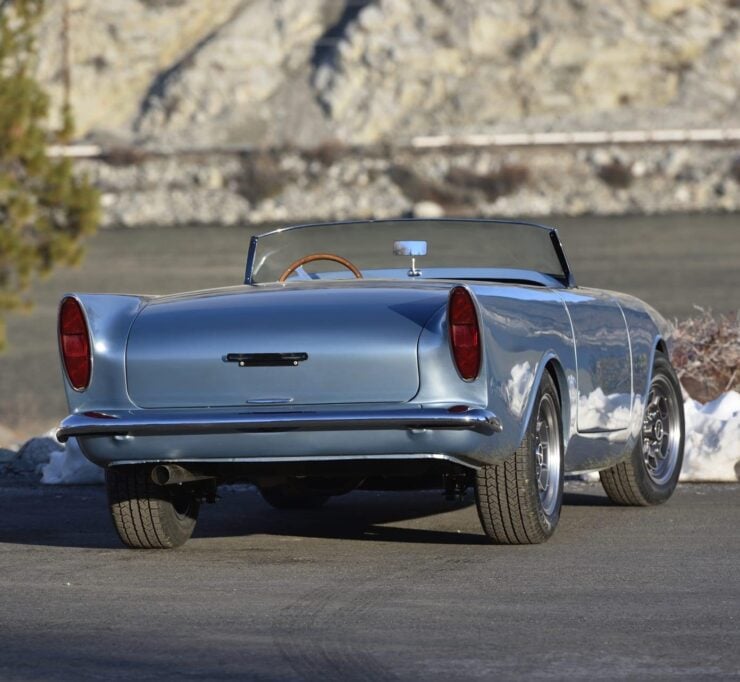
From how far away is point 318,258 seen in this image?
734 cm

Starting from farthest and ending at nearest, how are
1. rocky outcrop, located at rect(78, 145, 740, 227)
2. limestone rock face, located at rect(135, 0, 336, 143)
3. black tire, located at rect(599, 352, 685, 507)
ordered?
1. limestone rock face, located at rect(135, 0, 336, 143)
2. rocky outcrop, located at rect(78, 145, 740, 227)
3. black tire, located at rect(599, 352, 685, 507)

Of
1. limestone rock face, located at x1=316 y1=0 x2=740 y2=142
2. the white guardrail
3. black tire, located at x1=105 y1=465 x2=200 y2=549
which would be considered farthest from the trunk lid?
limestone rock face, located at x1=316 y1=0 x2=740 y2=142

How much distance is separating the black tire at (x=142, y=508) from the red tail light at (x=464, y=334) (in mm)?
1280

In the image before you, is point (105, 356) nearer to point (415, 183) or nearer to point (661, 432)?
point (661, 432)

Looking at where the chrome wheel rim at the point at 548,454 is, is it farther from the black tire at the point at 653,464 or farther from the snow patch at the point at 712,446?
the snow patch at the point at 712,446

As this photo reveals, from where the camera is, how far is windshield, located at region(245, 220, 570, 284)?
290 inches

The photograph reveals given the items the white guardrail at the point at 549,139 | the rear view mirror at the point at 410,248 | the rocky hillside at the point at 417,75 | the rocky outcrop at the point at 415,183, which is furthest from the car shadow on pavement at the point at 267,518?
the rocky hillside at the point at 417,75

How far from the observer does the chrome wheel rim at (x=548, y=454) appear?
646cm

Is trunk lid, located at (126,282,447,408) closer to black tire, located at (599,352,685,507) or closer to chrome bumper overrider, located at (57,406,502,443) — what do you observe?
chrome bumper overrider, located at (57,406,502,443)

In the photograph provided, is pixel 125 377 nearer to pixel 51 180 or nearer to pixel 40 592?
pixel 40 592

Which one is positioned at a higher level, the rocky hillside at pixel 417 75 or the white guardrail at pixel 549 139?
the rocky hillside at pixel 417 75

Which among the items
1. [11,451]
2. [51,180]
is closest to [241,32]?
[51,180]

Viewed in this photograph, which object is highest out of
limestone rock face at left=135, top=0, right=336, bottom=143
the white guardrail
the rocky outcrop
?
limestone rock face at left=135, top=0, right=336, bottom=143

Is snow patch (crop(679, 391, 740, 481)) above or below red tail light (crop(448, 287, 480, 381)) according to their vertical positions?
below
